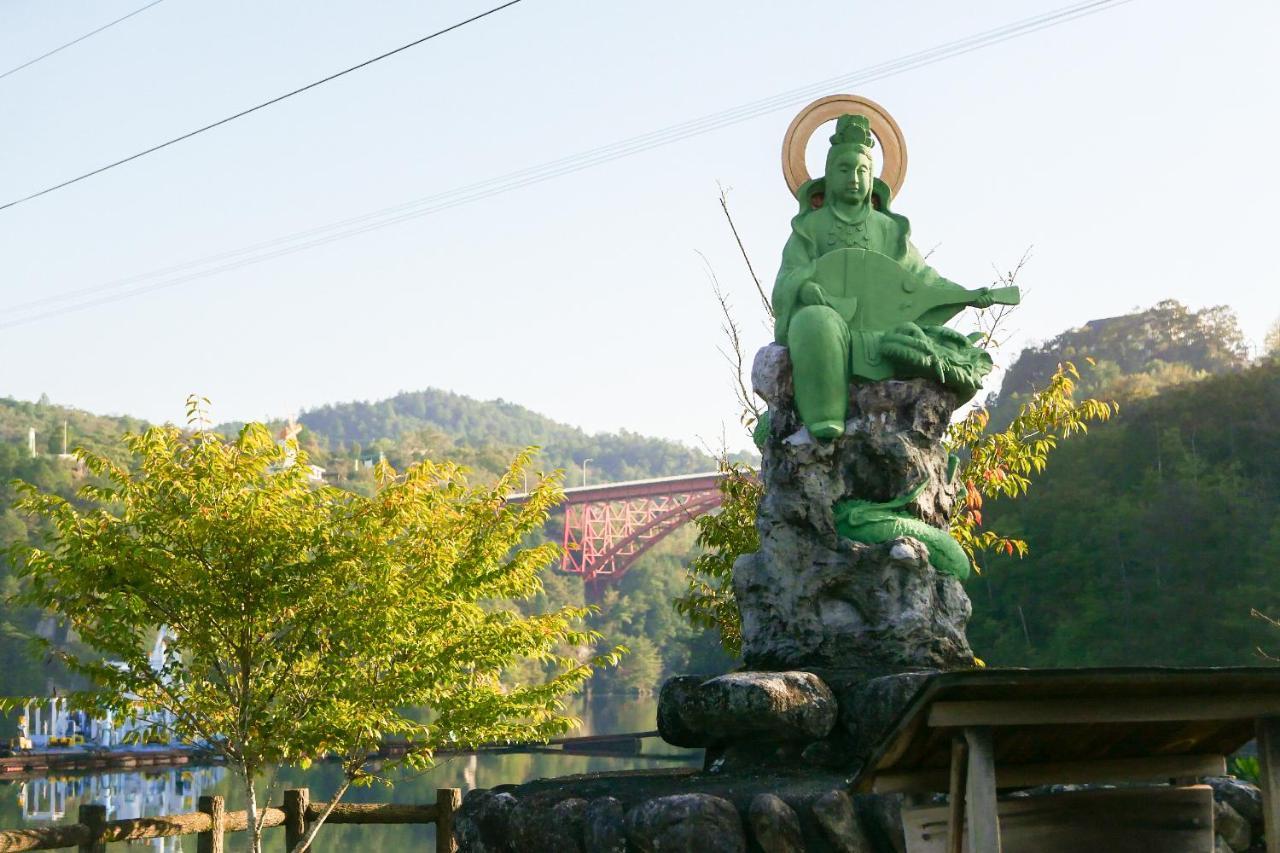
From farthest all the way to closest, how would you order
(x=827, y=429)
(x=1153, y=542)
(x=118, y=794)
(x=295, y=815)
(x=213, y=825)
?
1. (x=118, y=794)
2. (x=1153, y=542)
3. (x=295, y=815)
4. (x=213, y=825)
5. (x=827, y=429)

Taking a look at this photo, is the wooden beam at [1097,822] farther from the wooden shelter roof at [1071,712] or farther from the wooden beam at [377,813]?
the wooden beam at [377,813]

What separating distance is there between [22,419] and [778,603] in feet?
308

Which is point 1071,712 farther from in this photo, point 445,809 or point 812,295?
point 445,809

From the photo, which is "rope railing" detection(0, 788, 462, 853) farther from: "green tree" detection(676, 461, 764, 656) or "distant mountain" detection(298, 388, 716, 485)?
"distant mountain" detection(298, 388, 716, 485)

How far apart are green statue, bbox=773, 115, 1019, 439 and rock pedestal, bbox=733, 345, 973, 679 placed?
160 millimetres

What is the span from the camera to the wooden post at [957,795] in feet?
16.1

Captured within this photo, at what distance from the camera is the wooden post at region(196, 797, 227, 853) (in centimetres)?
1036

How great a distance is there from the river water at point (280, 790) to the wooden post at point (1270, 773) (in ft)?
70.7

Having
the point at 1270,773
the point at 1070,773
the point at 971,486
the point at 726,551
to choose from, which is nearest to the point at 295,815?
the point at 726,551

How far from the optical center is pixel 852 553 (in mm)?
9273

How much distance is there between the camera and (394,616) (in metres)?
11.2

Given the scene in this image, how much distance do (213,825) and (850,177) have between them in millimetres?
6301

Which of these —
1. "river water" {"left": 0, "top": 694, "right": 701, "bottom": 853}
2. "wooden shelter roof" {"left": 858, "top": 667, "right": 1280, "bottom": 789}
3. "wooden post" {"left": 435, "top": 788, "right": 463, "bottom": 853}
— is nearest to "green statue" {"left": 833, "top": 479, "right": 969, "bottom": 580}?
"wooden post" {"left": 435, "top": 788, "right": 463, "bottom": 853}

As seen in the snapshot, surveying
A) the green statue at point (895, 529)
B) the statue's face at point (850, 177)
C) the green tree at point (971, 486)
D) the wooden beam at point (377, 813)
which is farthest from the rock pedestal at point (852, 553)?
the green tree at point (971, 486)
